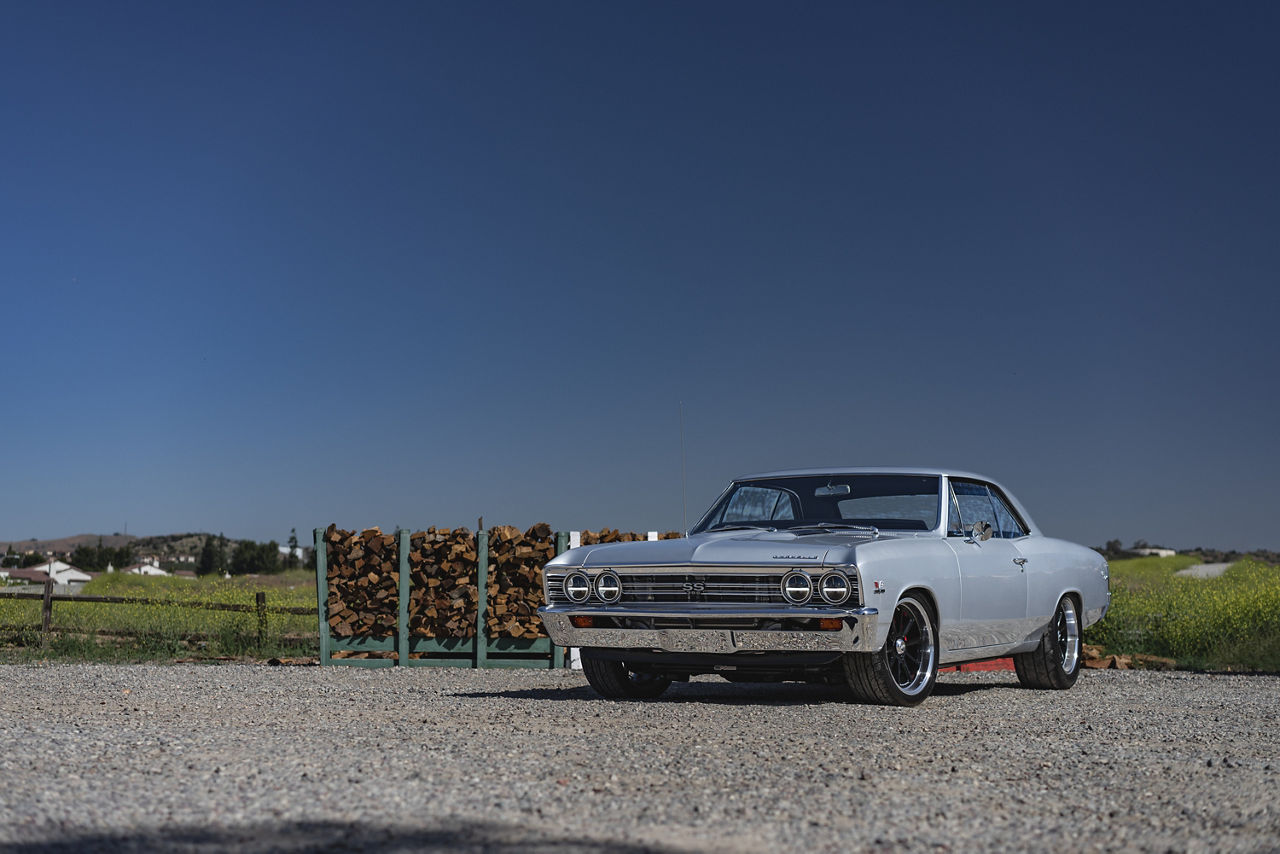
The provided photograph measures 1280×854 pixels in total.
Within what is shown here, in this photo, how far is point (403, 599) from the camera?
44.7ft

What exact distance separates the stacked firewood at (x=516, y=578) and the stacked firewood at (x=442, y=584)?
21 centimetres

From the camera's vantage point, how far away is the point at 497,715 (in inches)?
288

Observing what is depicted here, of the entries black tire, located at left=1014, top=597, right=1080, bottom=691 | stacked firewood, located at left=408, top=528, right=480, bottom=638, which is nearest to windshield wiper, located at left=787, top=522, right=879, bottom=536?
black tire, located at left=1014, top=597, right=1080, bottom=691

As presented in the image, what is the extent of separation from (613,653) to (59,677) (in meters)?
6.29

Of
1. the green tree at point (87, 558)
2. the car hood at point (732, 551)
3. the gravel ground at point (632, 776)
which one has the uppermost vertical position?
the green tree at point (87, 558)

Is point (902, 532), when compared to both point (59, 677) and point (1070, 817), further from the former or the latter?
point (59, 677)

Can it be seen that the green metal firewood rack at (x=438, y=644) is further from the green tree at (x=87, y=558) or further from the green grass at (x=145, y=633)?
the green tree at (x=87, y=558)

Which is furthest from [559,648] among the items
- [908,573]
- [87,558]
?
[87,558]

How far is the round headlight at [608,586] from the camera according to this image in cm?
805

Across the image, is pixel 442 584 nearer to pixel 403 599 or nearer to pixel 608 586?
pixel 403 599

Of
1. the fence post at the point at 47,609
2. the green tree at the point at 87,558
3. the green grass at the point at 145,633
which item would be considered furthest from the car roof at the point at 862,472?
the green tree at the point at 87,558

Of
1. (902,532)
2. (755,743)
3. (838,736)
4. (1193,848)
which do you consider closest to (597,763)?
(755,743)

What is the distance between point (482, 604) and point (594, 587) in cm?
568

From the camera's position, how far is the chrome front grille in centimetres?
759
